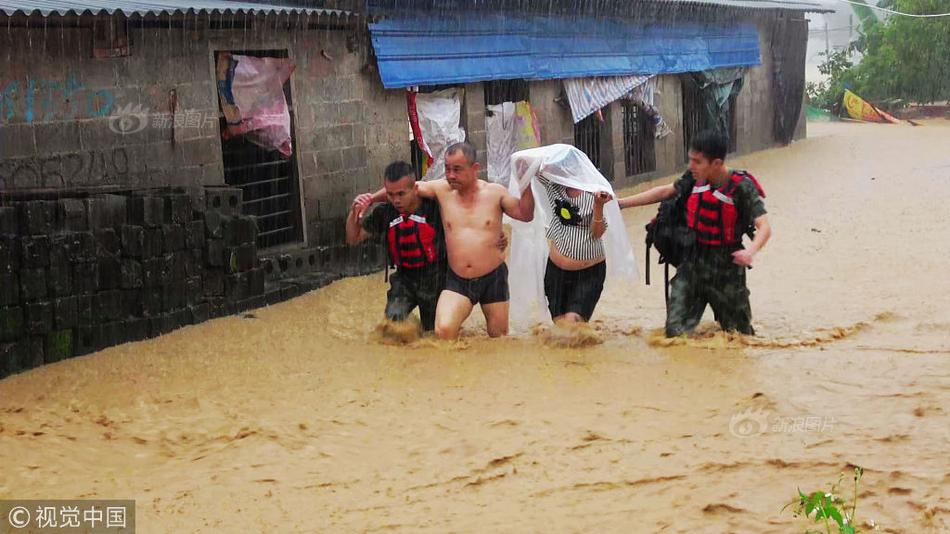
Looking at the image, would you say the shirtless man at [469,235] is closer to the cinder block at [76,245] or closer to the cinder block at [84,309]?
the cinder block at [76,245]

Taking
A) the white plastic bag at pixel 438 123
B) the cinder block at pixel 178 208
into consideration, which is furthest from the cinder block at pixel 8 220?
the white plastic bag at pixel 438 123

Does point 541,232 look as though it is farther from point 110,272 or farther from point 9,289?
point 9,289

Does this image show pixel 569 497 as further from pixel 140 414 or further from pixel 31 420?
pixel 31 420

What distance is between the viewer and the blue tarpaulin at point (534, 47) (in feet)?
42.3

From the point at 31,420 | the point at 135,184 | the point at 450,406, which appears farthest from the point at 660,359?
the point at 135,184

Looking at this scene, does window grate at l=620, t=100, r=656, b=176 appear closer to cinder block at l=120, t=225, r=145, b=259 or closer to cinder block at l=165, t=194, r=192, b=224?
cinder block at l=165, t=194, r=192, b=224

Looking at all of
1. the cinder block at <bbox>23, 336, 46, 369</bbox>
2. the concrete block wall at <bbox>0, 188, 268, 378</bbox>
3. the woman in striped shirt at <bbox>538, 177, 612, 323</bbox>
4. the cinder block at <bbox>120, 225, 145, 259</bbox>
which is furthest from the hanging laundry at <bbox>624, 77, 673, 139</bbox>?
the cinder block at <bbox>23, 336, 46, 369</bbox>

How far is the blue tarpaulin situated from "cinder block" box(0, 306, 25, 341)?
5688mm

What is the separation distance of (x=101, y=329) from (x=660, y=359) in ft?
13.0

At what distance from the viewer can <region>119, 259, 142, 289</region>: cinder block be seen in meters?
8.41

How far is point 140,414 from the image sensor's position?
262 inches

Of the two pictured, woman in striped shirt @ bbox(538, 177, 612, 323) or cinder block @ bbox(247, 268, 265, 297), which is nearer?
woman in striped shirt @ bbox(538, 177, 612, 323)

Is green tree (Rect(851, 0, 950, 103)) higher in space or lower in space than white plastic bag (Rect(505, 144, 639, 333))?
higher

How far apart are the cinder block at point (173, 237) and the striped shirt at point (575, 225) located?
9.61 feet
